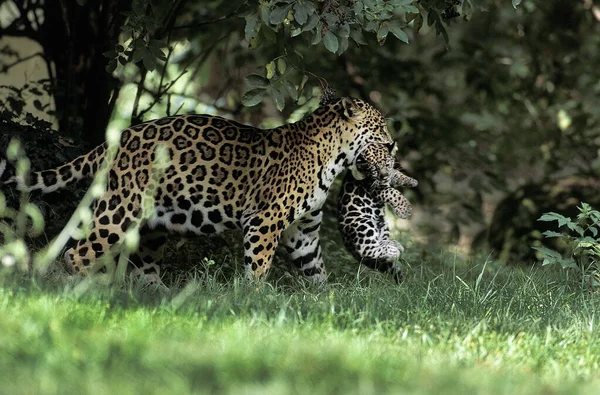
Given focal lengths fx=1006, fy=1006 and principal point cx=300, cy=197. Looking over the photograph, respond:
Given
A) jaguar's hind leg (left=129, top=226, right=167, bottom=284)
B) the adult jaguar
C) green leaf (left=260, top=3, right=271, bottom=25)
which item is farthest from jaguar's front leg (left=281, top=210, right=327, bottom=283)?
green leaf (left=260, top=3, right=271, bottom=25)

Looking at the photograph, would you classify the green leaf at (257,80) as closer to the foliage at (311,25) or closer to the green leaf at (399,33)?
the foliage at (311,25)

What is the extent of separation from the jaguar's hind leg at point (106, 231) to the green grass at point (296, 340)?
0.67 meters

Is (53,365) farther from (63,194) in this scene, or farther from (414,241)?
(414,241)

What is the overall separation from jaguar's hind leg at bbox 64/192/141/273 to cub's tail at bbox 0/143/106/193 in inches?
13.8

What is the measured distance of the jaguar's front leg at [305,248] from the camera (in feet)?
24.7

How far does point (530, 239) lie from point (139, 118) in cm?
489

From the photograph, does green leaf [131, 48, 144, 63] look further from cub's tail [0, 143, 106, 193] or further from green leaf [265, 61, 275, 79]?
green leaf [265, 61, 275, 79]

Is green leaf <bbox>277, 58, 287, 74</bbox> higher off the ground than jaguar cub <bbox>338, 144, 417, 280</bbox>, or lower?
higher

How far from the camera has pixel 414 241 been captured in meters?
10.3

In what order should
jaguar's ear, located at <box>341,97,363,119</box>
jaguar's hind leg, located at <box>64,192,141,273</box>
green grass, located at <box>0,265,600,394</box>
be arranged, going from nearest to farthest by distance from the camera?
green grass, located at <box>0,265,600,394</box> < jaguar's hind leg, located at <box>64,192,141,273</box> < jaguar's ear, located at <box>341,97,363,119</box>

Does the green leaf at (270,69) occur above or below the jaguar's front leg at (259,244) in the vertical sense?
above

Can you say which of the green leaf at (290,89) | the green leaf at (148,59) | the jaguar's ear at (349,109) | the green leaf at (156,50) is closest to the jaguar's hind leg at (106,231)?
the green leaf at (148,59)

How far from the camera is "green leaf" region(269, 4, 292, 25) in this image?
21.1ft

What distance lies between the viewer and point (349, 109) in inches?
289
